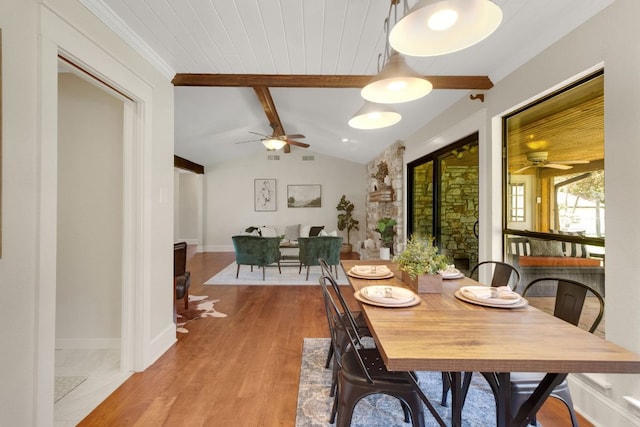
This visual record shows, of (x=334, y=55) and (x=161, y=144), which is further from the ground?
(x=334, y=55)

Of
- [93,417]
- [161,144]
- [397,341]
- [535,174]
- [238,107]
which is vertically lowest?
[93,417]

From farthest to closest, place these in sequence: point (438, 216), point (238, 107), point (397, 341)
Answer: point (238, 107) < point (438, 216) < point (397, 341)

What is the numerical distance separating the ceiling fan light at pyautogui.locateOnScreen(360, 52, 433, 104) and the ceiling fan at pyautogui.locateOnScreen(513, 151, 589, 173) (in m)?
1.26

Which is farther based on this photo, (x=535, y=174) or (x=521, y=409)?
(x=535, y=174)

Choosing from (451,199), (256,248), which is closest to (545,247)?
(451,199)

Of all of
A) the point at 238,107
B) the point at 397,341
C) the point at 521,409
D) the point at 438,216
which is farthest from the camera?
the point at 238,107

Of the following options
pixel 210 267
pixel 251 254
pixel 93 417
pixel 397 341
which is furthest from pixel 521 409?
pixel 210 267

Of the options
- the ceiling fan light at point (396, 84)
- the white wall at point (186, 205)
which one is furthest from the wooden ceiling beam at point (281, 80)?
the white wall at point (186, 205)

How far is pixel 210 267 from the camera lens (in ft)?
21.3

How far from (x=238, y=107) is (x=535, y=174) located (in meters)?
4.51

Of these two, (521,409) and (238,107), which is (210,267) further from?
(521,409)

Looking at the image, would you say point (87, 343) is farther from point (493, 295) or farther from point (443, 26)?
point (443, 26)

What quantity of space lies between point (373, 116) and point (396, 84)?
47 centimetres

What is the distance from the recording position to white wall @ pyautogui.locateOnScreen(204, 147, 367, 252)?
8.91 m
